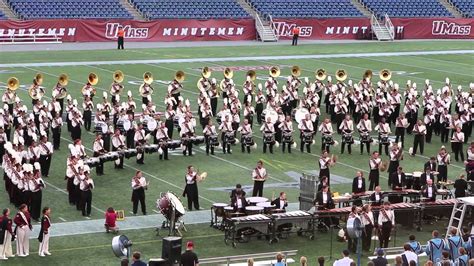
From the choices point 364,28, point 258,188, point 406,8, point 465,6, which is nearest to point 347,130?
point 258,188

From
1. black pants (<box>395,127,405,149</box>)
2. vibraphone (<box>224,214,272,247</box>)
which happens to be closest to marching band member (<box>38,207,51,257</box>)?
vibraphone (<box>224,214,272,247</box>)

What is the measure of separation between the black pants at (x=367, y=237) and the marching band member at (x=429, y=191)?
8.22ft

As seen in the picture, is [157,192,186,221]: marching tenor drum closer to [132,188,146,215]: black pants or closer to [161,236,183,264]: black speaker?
[132,188,146,215]: black pants

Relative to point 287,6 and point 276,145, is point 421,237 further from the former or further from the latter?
point 287,6

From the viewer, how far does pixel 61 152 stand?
30156mm

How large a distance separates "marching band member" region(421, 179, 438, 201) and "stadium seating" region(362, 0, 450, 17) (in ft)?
130

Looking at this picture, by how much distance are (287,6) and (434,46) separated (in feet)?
27.0

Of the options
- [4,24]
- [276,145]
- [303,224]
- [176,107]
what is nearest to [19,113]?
[176,107]

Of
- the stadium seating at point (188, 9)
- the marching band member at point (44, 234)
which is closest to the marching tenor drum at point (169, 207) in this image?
the marching band member at point (44, 234)

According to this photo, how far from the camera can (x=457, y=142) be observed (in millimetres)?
30766

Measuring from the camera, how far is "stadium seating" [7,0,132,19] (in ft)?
179

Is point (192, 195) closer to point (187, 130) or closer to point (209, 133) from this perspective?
point (187, 130)

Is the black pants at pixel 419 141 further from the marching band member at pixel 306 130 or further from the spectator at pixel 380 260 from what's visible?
the spectator at pixel 380 260

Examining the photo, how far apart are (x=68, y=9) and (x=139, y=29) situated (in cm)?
356
